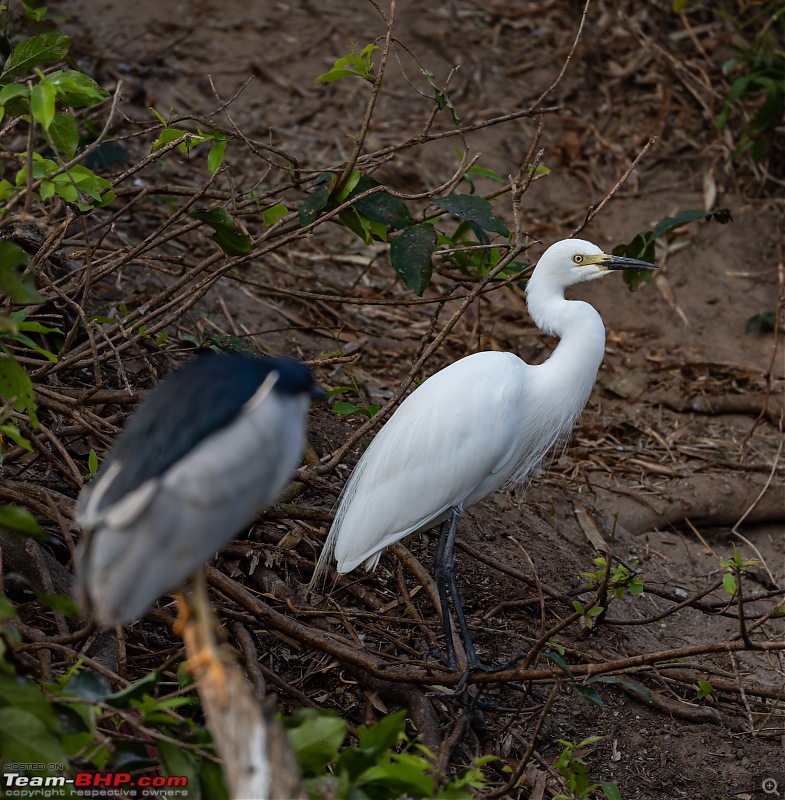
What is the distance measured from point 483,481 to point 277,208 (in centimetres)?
110

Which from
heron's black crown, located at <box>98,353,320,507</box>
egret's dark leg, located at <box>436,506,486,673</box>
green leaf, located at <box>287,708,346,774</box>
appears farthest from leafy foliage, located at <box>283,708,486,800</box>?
egret's dark leg, located at <box>436,506,486,673</box>

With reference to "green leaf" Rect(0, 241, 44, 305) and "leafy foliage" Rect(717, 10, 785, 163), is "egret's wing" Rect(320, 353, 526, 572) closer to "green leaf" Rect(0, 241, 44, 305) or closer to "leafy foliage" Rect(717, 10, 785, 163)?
"green leaf" Rect(0, 241, 44, 305)

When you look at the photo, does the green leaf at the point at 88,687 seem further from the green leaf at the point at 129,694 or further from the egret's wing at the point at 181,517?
the egret's wing at the point at 181,517

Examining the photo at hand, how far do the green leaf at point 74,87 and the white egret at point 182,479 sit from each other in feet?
2.40

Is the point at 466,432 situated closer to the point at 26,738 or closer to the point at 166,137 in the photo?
the point at 166,137

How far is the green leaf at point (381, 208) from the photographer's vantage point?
305 cm

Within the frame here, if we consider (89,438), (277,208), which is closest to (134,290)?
(89,438)

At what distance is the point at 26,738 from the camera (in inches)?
60.5

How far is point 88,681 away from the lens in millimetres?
1754

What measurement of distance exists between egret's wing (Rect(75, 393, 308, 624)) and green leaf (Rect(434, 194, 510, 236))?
1444 millimetres

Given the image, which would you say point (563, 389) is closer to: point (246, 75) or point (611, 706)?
point (611, 706)

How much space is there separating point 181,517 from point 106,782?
54 cm

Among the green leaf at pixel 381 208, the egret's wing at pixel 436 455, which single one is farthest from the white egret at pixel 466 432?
the green leaf at pixel 381 208

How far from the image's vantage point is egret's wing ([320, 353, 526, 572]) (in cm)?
301
